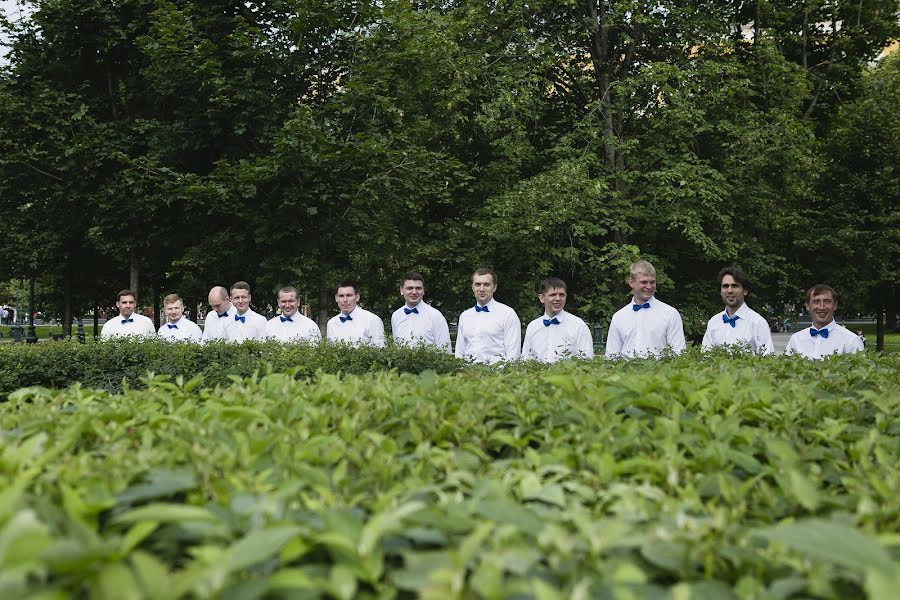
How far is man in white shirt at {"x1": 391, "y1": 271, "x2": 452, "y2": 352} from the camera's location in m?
12.4

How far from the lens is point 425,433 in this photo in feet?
9.37

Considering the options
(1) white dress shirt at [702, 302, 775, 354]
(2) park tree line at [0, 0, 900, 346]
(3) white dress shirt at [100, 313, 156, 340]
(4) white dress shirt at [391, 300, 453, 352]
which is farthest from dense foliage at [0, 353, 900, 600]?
(2) park tree line at [0, 0, 900, 346]

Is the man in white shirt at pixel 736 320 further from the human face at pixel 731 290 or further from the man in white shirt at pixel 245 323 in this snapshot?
the man in white shirt at pixel 245 323

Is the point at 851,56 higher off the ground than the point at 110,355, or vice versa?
the point at 851,56


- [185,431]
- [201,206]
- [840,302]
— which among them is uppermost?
[201,206]

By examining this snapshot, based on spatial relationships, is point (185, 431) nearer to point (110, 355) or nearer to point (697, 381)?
point (697, 381)

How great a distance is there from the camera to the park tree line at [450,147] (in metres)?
15.6

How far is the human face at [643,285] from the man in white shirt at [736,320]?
0.96 meters

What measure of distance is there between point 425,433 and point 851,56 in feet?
87.9

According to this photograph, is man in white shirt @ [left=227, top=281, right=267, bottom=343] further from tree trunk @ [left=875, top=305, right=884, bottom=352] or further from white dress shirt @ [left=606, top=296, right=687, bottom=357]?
tree trunk @ [left=875, top=305, right=884, bottom=352]

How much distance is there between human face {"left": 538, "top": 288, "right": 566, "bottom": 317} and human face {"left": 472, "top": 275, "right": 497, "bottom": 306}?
82 cm

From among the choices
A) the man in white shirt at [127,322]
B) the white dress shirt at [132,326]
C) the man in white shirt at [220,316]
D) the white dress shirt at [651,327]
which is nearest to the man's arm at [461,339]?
the white dress shirt at [651,327]

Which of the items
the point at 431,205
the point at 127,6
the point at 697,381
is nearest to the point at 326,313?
the point at 431,205

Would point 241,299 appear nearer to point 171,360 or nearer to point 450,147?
point 171,360
